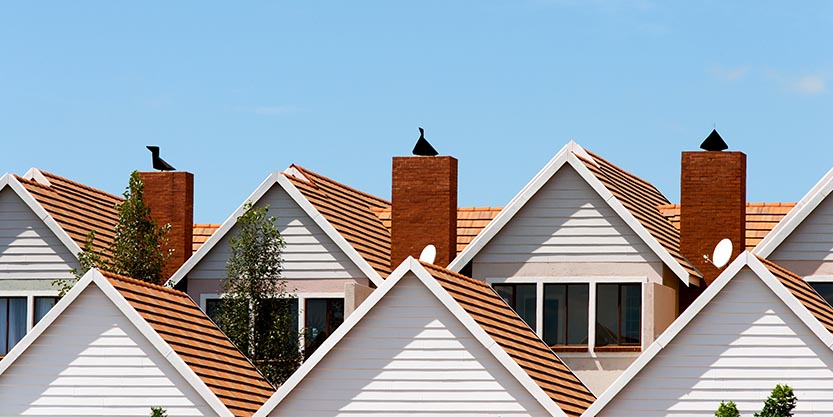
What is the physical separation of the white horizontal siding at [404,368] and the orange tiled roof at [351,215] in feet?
28.8

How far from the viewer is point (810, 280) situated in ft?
132

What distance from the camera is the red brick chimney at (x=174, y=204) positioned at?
44875 mm

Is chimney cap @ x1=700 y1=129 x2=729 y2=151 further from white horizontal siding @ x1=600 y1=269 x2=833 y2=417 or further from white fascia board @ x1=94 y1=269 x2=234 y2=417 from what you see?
white fascia board @ x1=94 y1=269 x2=234 y2=417

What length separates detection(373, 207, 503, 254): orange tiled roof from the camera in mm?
44562

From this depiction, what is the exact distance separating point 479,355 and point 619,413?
2.76 metres

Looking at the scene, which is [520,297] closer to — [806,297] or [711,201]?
[711,201]

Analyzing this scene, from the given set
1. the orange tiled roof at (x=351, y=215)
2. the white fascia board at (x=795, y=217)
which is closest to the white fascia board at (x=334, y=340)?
the orange tiled roof at (x=351, y=215)

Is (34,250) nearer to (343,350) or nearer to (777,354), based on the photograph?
(343,350)

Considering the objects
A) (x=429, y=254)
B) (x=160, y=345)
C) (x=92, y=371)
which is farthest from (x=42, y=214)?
(x=160, y=345)

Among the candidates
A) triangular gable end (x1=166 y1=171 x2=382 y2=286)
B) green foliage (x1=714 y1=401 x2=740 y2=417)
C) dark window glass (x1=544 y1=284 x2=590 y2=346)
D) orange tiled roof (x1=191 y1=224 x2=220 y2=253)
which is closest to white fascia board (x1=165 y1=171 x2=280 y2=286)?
triangular gable end (x1=166 y1=171 x2=382 y2=286)

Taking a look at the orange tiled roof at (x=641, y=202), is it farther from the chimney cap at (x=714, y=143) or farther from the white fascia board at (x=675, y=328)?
the white fascia board at (x=675, y=328)

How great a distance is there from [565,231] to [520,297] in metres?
1.80

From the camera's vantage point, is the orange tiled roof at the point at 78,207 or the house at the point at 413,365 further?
the orange tiled roof at the point at 78,207

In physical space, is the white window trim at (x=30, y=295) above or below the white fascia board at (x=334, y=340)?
above
